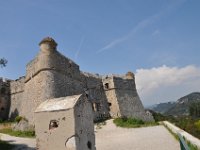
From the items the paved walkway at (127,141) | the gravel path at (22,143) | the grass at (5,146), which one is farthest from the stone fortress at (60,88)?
the grass at (5,146)

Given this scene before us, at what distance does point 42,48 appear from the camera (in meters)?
29.6

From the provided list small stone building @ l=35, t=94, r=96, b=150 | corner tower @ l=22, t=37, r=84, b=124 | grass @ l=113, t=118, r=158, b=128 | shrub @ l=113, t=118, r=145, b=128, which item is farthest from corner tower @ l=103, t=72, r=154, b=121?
small stone building @ l=35, t=94, r=96, b=150

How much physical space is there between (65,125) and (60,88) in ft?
67.9

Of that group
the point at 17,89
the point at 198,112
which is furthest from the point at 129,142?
the point at 198,112

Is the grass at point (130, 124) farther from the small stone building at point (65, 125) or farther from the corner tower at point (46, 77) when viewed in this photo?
the small stone building at point (65, 125)

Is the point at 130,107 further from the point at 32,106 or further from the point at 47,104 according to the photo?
the point at 47,104

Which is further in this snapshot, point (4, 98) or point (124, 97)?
point (124, 97)

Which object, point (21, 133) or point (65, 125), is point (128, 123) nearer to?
point (21, 133)

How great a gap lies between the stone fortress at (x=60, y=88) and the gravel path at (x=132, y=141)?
279 inches

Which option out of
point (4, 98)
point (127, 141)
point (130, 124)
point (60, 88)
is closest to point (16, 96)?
point (4, 98)

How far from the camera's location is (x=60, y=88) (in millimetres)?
30469

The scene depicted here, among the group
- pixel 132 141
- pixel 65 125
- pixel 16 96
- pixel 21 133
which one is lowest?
pixel 132 141

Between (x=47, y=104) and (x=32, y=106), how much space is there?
1942 cm

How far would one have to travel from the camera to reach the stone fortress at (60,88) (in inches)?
1165
